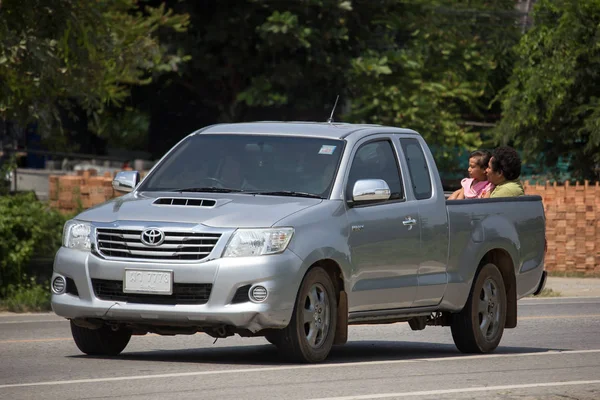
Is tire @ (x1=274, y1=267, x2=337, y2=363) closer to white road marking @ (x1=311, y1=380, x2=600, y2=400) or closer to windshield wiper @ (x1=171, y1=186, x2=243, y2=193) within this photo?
windshield wiper @ (x1=171, y1=186, x2=243, y2=193)

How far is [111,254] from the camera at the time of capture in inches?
411

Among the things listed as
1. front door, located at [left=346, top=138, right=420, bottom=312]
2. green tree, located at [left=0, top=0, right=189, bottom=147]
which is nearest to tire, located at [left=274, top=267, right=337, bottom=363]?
front door, located at [left=346, top=138, right=420, bottom=312]

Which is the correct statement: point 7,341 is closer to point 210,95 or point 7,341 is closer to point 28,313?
point 28,313

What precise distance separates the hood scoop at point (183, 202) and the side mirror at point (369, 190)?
1.11 metres

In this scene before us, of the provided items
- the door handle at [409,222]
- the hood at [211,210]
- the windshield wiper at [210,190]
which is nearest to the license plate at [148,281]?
the hood at [211,210]

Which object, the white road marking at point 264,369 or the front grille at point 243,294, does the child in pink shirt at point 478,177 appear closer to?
the white road marking at point 264,369

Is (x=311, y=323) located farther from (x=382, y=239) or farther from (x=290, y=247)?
(x=382, y=239)

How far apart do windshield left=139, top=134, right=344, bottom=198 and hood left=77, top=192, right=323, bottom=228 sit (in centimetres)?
25

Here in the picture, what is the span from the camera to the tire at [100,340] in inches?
440

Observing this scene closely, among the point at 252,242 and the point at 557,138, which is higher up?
the point at 252,242

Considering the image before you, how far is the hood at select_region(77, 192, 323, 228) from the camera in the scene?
10180 mm

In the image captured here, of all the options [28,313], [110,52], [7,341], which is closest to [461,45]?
[110,52]

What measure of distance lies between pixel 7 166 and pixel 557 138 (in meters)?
17.3

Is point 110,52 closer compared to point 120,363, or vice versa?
point 120,363
